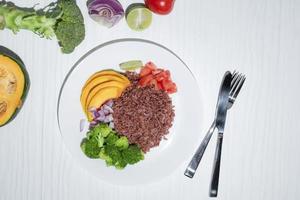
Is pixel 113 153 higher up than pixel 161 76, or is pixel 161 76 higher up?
pixel 161 76

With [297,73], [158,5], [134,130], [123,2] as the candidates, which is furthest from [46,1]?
[297,73]

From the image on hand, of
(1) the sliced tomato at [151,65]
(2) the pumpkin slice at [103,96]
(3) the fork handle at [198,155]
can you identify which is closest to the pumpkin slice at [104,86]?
(2) the pumpkin slice at [103,96]

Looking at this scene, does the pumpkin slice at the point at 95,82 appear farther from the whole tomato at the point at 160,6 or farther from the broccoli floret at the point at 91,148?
the whole tomato at the point at 160,6

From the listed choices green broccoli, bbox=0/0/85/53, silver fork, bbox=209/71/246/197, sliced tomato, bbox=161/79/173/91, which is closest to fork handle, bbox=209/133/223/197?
silver fork, bbox=209/71/246/197

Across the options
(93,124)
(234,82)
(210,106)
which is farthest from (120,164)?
(234,82)

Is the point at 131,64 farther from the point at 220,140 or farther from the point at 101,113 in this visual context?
the point at 220,140

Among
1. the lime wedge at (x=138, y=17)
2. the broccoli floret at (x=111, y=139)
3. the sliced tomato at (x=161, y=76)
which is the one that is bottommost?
the broccoli floret at (x=111, y=139)
